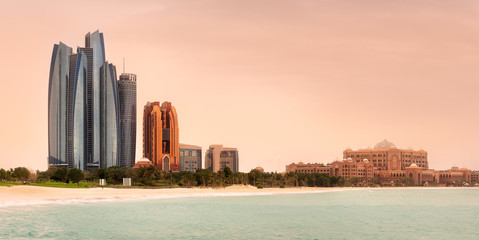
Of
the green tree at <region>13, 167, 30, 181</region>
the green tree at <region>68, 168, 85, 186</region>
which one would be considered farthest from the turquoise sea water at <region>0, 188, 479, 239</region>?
the green tree at <region>68, 168, 85, 186</region>

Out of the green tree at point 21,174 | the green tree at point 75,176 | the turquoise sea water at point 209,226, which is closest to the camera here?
the turquoise sea water at point 209,226

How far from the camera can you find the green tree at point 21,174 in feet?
552

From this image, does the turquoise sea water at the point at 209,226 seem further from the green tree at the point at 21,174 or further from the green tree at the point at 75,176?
the green tree at the point at 75,176

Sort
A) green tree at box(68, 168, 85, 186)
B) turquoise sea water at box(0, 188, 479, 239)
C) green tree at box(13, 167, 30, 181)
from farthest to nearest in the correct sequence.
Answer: green tree at box(68, 168, 85, 186) → green tree at box(13, 167, 30, 181) → turquoise sea water at box(0, 188, 479, 239)

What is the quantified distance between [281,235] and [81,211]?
124ft

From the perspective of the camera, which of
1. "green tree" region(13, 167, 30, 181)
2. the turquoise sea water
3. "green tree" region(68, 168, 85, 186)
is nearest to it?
the turquoise sea water

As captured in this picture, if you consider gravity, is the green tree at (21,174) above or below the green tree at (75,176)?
above

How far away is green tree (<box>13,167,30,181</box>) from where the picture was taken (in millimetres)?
168375

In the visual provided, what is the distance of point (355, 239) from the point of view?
181 ft

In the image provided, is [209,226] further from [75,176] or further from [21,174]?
[75,176]

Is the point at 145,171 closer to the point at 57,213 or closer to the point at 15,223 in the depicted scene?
the point at 57,213

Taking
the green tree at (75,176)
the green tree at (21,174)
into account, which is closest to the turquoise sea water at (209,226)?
the green tree at (21,174)

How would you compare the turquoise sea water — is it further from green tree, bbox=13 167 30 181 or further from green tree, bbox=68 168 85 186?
green tree, bbox=68 168 85 186

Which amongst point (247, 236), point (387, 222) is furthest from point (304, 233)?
point (387, 222)
